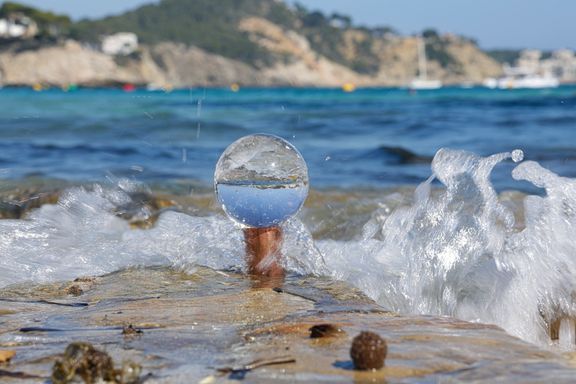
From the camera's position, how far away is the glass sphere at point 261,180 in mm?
3719

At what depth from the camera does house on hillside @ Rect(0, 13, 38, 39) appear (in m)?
117

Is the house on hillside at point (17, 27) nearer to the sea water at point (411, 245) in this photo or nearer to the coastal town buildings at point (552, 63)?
the coastal town buildings at point (552, 63)

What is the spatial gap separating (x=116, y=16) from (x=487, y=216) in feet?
505

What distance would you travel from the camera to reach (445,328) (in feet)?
9.20

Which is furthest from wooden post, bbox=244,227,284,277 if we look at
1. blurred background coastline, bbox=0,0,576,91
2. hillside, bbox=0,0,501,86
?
hillside, bbox=0,0,501,86

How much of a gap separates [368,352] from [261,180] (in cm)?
155

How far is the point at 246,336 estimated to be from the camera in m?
2.71

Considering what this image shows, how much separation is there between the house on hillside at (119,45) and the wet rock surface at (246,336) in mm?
120283

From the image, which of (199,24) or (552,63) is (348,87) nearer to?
(199,24)

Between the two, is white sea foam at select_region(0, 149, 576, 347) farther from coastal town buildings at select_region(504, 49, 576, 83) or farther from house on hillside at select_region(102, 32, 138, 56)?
coastal town buildings at select_region(504, 49, 576, 83)

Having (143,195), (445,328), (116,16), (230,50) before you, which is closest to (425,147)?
(143,195)

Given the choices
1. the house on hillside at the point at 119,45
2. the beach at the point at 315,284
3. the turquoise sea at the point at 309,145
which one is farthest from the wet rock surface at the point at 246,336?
the house on hillside at the point at 119,45

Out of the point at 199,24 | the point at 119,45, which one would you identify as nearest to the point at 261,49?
the point at 199,24

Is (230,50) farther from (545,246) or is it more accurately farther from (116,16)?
(545,246)
